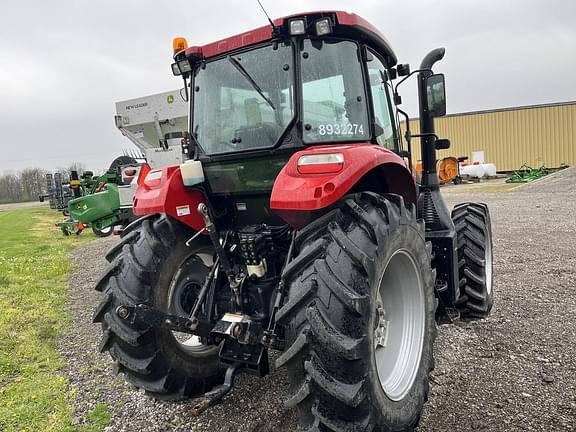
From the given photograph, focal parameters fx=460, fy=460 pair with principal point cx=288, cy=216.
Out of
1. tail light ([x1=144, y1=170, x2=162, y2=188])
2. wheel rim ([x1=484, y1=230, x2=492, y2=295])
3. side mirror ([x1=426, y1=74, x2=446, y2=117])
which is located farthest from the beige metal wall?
tail light ([x1=144, y1=170, x2=162, y2=188])

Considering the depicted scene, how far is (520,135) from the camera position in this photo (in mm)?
31109

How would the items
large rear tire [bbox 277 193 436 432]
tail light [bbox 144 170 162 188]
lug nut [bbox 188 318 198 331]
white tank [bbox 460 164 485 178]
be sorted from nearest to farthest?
large rear tire [bbox 277 193 436 432] → lug nut [bbox 188 318 198 331] → tail light [bbox 144 170 162 188] → white tank [bbox 460 164 485 178]

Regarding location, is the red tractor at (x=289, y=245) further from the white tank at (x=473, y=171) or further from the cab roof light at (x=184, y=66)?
the white tank at (x=473, y=171)

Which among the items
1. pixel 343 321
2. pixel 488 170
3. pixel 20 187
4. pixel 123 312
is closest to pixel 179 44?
pixel 123 312

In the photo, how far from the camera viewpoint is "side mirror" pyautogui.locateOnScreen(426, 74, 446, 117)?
12.4 ft

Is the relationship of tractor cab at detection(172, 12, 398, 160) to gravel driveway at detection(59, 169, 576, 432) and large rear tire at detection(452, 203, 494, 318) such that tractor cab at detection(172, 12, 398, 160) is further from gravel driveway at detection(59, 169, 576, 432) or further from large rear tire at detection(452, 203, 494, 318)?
large rear tire at detection(452, 203, 494, 318)

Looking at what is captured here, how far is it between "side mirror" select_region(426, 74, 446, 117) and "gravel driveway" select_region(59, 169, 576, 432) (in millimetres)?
1858

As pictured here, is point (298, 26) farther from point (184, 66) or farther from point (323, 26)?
point (184, 66)

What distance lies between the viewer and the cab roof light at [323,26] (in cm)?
255

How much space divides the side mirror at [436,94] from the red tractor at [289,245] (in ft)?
1.83

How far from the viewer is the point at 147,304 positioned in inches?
105

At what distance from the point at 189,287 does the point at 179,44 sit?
1669 millimetres

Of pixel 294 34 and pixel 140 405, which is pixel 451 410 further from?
pixel 294 34

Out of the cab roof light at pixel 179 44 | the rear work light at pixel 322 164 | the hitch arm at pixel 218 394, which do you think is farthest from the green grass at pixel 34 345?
the cab roof light at pixel 179 44
